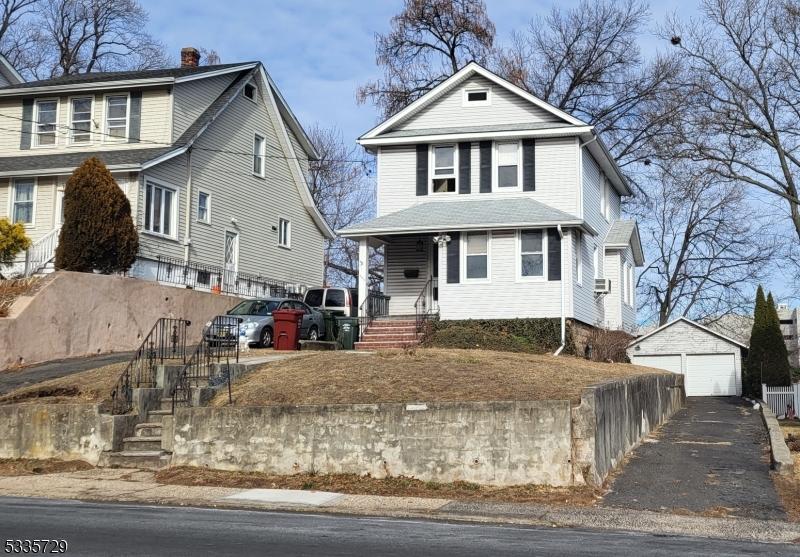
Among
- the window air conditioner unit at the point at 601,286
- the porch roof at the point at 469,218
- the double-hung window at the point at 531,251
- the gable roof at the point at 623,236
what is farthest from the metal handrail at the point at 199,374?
the gable roof at the point at 623,236

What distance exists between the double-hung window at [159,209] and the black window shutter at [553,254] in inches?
500

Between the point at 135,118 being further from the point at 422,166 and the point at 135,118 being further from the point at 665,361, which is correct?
the point at 665,361

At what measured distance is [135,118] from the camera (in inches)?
1302

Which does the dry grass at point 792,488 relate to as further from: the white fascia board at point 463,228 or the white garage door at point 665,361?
the white garage door at point 665,361

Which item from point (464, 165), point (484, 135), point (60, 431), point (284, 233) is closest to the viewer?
point (60, 431)

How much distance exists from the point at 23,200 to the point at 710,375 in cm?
2614

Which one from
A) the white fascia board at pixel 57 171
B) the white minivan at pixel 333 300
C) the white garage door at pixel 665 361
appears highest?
the white fascia board at pixel 57 171

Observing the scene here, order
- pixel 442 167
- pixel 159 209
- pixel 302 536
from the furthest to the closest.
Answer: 1. pixel 159 209
2. pixel 442 167
3. pixel 302 536

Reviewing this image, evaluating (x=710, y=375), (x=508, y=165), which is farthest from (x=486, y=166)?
(x=710, y=375)

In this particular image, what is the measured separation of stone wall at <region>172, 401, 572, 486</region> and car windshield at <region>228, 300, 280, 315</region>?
12.3 meters

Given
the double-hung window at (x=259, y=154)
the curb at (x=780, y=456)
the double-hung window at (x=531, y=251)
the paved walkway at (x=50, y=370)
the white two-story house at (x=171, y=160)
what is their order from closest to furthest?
the curb at (x=780, y=456) < the paved walkway at (x=50, y=370) < the double-hung window at (x=531, y=251) < the white two-story house at (x=171, y=160) < the double-hung window at (x=259, y=154)

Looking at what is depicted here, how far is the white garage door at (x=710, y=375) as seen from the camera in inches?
1465

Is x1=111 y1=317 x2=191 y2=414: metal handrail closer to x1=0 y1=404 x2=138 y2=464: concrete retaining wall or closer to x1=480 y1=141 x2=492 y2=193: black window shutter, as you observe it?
x1=0 y1=404 x2=138 y2=464: concrete retaining wall

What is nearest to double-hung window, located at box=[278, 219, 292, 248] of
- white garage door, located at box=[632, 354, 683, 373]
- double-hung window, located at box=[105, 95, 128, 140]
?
double-hung window, located at box=[105, 95, 128, 140]
